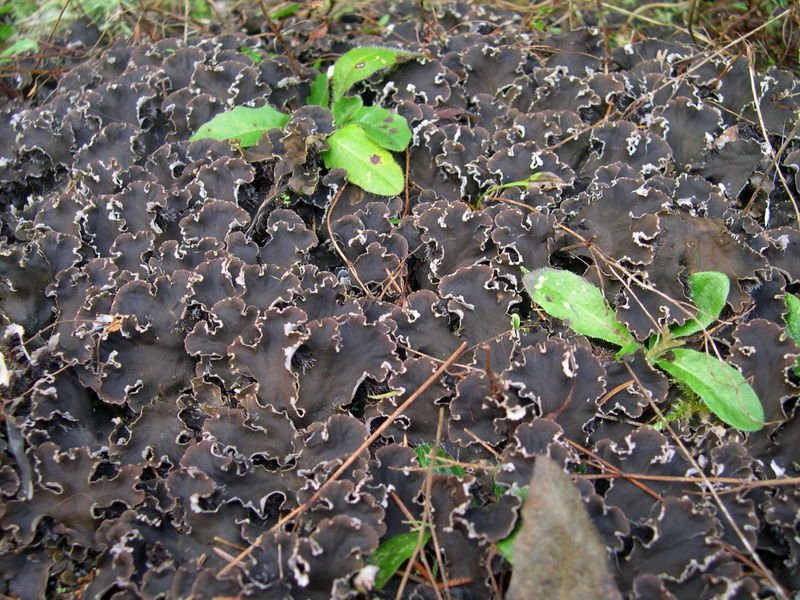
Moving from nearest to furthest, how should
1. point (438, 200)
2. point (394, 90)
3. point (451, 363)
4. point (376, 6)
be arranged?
point (451, 363) → point (438, 200) → point (394, 90) → point (376, 6)

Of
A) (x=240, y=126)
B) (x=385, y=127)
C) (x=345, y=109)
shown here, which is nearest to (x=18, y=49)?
(x=240, y=126)

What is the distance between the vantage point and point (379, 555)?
8.50 ft

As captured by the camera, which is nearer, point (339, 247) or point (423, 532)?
point (423, 532)

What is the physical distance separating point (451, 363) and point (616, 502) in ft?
3.22

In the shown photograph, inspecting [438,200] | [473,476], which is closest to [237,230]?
[438,200]

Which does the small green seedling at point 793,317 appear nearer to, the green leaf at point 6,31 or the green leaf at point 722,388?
the green leaf at point 722,388

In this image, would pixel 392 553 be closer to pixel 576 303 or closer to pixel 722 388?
pixel 576 303

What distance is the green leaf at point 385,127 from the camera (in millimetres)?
3910

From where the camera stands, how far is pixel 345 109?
Result: 4.24 meters

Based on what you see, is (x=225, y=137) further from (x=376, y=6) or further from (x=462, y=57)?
(x=376, y=6)

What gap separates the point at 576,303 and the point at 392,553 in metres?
1.54

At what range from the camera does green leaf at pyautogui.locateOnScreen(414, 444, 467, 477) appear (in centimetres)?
285

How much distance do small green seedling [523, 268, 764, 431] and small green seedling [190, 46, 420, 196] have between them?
45.2 inches

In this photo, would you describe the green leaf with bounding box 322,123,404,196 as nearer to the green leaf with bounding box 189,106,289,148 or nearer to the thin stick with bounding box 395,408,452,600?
the green leaf with bounding box 189,106,289,148
